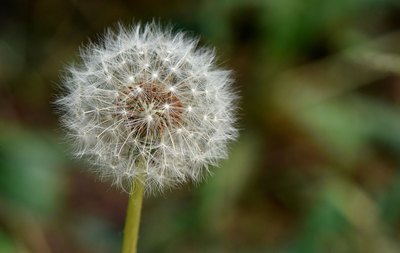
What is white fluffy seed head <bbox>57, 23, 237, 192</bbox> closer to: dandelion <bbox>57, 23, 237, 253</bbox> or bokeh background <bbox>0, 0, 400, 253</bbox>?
dandelion <bbox>57, 23, 237, 253</bbox>

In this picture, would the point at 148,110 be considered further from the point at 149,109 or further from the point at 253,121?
the point at 253,121

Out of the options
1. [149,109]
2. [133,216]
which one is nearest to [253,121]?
[149,109]

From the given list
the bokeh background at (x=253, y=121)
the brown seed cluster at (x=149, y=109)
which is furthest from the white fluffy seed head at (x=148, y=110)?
the bokeh background at (x=253, y=121)

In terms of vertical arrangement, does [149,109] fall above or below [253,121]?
below

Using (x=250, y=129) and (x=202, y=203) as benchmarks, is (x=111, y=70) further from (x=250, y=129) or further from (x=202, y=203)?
(x=250, y=129)

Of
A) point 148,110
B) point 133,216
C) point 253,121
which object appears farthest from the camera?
point 253,121

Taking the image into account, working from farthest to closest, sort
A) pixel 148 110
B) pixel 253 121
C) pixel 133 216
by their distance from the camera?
pixel 253 121 < pixel 148 110 < pixel 133 216

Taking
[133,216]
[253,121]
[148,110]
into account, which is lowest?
[133,216]

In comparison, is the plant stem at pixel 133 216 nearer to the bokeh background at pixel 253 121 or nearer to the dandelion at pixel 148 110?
the dandelion at pixel 148 110
